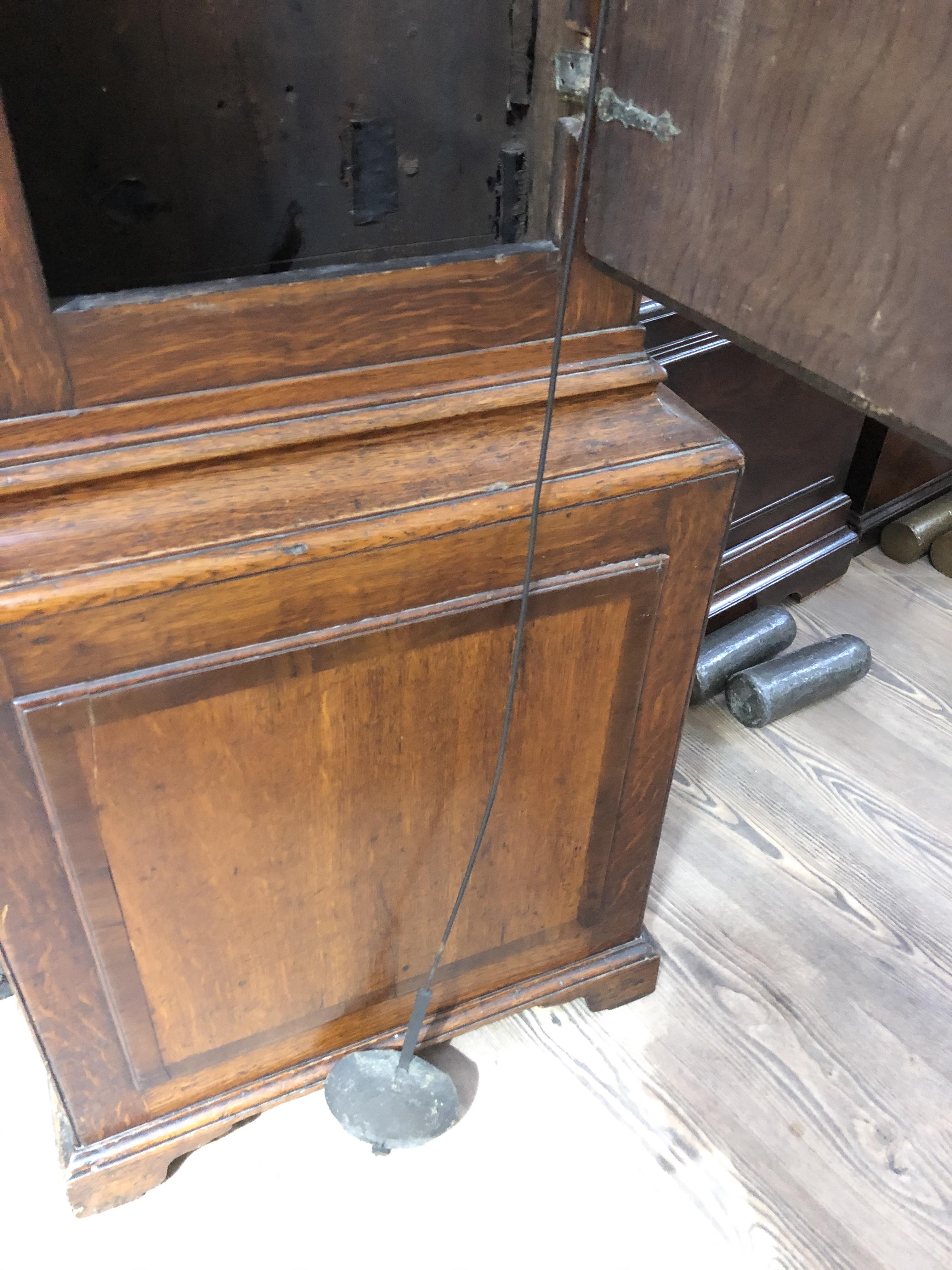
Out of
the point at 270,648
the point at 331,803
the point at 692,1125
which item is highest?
the point at 270,648

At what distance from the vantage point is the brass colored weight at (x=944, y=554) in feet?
6.51

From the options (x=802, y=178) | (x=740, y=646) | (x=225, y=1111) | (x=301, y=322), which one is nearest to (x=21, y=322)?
(x=301, y=322)

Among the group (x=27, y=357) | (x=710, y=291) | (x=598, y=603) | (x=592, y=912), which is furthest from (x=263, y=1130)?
(x=710, y=291)

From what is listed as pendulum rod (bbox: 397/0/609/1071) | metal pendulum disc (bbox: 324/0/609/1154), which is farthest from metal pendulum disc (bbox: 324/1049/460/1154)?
pendulum rod (bbox: 397/0/609/1071)

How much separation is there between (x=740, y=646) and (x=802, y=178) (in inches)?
45.8

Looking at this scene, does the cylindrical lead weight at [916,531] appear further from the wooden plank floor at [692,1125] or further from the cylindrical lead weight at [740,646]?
the wooden plank floor at [692,1125]

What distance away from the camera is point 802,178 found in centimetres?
57

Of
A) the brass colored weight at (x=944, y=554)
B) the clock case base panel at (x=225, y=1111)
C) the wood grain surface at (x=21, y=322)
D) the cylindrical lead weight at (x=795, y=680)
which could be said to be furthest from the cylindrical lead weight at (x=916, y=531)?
the wood grain surface at (x=21, y=322)

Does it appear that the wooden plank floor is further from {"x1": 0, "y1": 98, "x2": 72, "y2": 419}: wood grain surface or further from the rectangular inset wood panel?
{"x1": 0, "y1": 98, "x2": 72, "y2": 419}: wood grain surface

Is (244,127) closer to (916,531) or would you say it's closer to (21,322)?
(21,322)

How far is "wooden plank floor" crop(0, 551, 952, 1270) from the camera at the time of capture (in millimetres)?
1011

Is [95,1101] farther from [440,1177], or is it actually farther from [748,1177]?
[748,1177]

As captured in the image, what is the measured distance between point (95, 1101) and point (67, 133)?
92cm

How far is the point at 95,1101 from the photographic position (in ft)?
3.02
